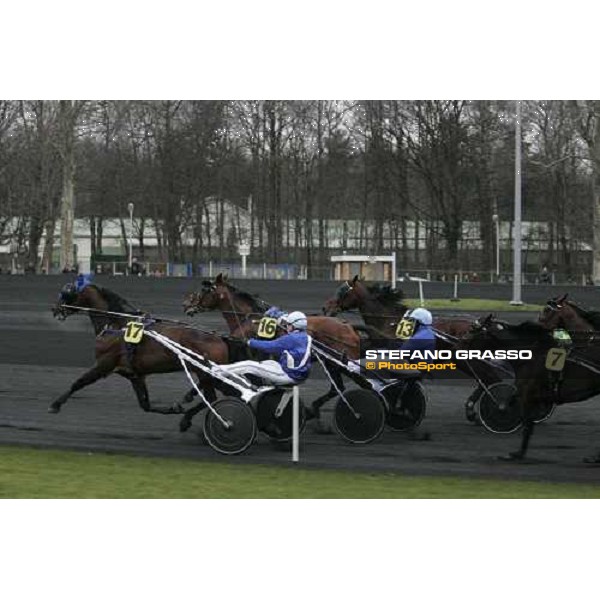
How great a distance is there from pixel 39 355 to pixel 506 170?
6777 millimetres

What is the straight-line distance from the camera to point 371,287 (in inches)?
597

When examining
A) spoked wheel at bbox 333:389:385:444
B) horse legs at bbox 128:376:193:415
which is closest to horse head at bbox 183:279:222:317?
horse legs at bbox 128:376:193:415

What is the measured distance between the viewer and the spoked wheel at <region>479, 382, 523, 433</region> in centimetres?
1452

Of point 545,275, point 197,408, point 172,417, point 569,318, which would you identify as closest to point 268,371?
point 197,408

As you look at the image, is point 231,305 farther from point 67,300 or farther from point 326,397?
point 67,300

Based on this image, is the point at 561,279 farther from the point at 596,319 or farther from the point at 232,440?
the point at 232,440

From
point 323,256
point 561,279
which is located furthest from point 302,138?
point 561,279

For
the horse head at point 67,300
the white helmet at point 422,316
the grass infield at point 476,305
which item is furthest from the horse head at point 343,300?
the horse head at point 67,300

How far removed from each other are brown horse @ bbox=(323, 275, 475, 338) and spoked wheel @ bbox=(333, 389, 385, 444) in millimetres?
1044

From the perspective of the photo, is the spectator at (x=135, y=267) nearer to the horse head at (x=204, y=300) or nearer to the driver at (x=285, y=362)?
the horse head at (x=204, y=300)

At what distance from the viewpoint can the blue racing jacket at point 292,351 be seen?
44.5ft

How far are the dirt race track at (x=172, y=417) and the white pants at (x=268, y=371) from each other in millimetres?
837

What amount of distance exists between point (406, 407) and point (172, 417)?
3.04 metres

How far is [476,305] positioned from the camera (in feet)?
49.1
